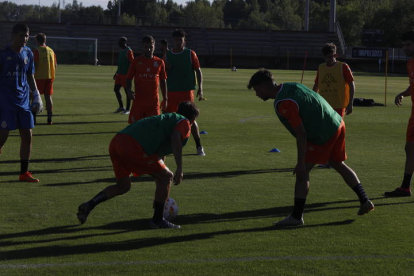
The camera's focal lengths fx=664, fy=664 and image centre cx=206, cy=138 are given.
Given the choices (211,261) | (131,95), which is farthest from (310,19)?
(211,261)

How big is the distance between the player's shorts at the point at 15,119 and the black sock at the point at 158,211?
126 inches

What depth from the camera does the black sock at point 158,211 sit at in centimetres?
694

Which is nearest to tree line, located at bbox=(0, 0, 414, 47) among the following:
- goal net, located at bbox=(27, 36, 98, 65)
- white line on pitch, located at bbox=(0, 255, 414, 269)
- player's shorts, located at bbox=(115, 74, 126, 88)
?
goal net, located at bbox=(27, 36, 98, 65)

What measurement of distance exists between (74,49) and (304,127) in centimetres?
5136

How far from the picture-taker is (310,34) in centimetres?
6981

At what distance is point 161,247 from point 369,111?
16.7 m

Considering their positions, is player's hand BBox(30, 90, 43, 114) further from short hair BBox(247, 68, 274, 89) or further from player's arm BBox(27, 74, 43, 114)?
short hair BBox(247, 68, 274, 89)

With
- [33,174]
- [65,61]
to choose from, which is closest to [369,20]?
[65,61]

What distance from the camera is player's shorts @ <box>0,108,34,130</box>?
9.20 meters

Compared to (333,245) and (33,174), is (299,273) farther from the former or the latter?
(33,174)

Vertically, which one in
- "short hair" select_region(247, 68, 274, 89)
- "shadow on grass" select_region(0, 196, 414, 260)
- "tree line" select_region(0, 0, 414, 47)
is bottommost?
"shadow on grass" select_region(0, 196, 414, 260)

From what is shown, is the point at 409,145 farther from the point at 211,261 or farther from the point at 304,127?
the point at 211,261

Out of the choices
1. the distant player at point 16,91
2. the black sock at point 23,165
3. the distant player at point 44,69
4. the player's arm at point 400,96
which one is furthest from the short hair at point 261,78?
the distant player at point 44,69

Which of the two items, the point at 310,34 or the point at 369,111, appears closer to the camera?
the point at 369,111
